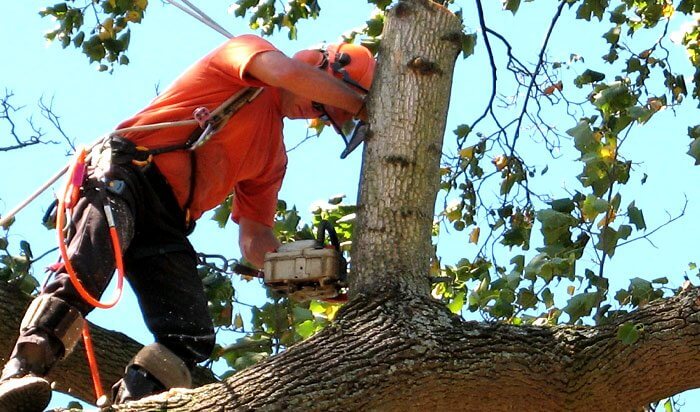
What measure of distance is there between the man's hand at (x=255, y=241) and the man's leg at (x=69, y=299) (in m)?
0.85

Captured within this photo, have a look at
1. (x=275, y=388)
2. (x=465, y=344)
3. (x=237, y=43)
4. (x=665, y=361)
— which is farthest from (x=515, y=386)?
(x=237, y=43)

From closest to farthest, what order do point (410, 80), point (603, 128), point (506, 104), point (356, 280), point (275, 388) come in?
1. point (275, 388)
2. point (356, 280)
3. point (410, 80)
4. point (603, 128)
5. point (506, 104)

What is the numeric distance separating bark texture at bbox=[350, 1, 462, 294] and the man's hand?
0.83 meters

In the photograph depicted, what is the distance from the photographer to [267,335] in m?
5.53

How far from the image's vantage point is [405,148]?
440 cm

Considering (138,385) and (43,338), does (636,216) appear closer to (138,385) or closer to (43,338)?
(138,385)

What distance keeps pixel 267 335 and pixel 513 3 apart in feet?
5.79

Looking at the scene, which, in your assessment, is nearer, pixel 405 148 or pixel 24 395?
pixel 24 395

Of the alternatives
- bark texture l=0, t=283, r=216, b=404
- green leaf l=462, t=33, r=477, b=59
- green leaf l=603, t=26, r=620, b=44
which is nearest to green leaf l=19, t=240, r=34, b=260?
bark texture l=0, t=283, r=216, b=404

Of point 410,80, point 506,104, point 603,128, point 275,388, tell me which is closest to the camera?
point 275,388

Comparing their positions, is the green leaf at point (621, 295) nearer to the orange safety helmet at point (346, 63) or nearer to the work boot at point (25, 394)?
the orange safety helmet at point (346, 63)

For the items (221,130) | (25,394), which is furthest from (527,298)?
(25,394)

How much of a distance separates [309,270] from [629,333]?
1.17 metres

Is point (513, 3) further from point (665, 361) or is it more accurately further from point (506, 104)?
point (665, 361)
